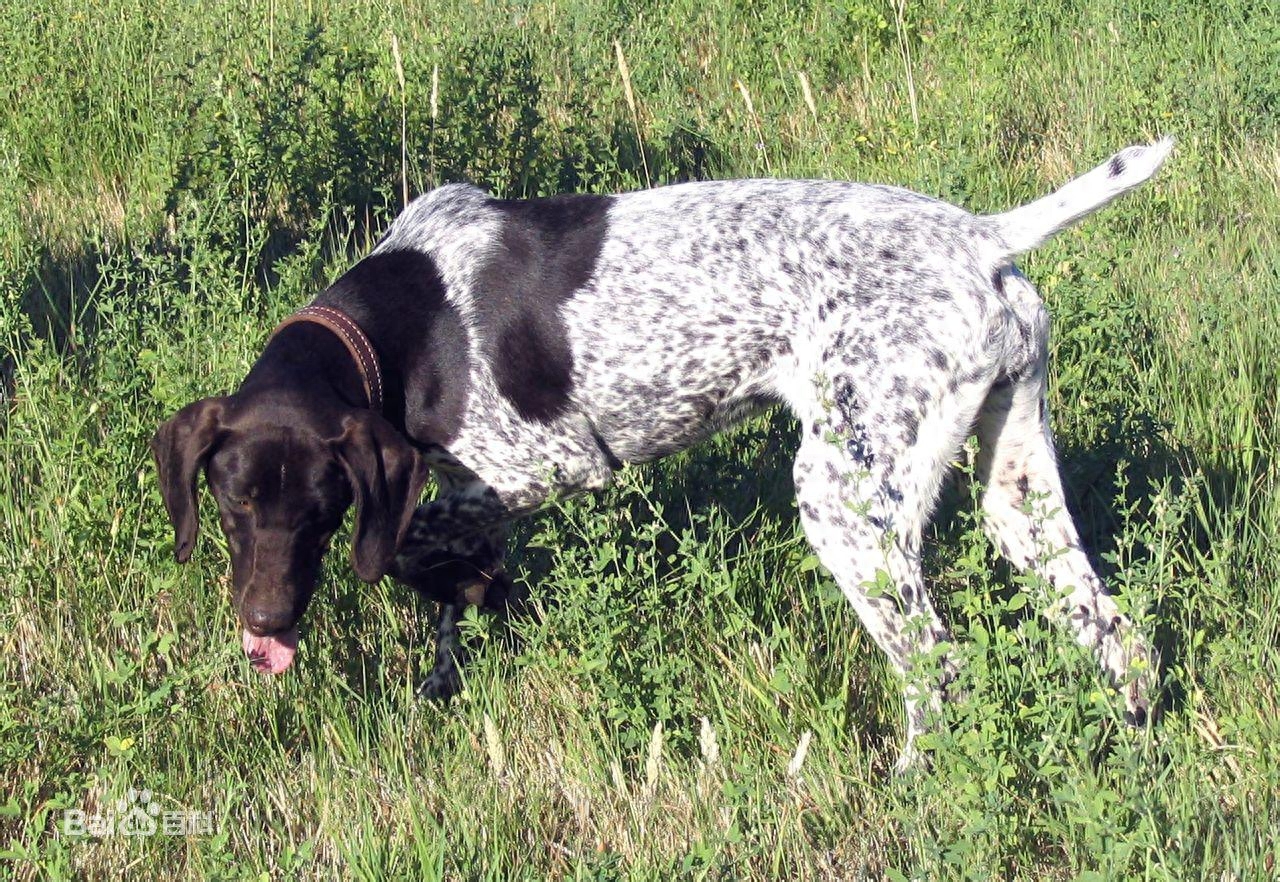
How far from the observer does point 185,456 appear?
3393 millimetres

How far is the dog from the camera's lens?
134 inches

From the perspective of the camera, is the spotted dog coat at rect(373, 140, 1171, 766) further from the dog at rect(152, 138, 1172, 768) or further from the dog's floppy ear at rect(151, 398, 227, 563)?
the dog's floppy ear at rect(151, 398, 227, 563)

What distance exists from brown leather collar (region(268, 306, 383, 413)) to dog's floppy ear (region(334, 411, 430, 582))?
0.23 meters

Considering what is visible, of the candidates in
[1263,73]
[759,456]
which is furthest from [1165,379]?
[1263,73]

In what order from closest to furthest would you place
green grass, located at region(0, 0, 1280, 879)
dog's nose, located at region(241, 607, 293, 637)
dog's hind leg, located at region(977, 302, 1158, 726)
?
green grass, located at region(0, 0, 1280, 879), dog's nose, located at region(241, 607, 293, 637), dog's hind leg, located at region(977, 302, 1158, 726)

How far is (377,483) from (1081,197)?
5.79ft

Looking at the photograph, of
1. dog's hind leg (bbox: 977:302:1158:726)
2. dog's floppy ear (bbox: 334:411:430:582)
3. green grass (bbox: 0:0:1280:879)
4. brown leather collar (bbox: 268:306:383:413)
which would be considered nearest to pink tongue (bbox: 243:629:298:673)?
green grass (bbox: 0:0:1280:879)

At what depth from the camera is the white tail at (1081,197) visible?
3.52 m

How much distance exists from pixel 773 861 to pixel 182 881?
121cm

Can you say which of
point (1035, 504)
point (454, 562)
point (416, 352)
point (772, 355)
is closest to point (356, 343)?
point (416, 352)

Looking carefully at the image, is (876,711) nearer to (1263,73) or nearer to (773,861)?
(773,861)

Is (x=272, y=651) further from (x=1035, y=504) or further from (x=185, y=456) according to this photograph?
(x=1035, y=504)

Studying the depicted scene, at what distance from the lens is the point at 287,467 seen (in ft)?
11.0

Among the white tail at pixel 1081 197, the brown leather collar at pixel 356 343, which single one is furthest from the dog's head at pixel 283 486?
the white tail at pixel 1081 197
